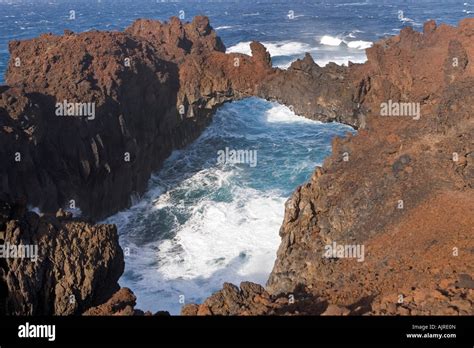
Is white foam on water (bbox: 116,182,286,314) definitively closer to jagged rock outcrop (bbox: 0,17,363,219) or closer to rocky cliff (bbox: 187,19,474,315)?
jagged rock outcrop (bbox: 0,17,363,219)

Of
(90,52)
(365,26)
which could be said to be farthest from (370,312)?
(365,26)

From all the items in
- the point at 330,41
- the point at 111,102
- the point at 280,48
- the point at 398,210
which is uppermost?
the point at 330,41

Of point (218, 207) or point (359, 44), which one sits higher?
point (359, 44)

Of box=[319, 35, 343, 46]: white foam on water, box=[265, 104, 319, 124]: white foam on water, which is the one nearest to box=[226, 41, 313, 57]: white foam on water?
box=[319, 35, 343, 46]: white foam on water

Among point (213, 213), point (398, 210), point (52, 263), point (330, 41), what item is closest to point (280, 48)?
point (330, 41)

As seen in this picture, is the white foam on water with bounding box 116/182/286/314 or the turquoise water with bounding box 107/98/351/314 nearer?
the white foam on water with bounding box 116/182/286/314

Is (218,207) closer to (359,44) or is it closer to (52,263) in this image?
(52,263)

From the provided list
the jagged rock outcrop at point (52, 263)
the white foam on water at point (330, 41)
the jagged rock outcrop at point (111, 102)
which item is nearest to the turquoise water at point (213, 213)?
the jagged rock outcrop at point (111, 102)

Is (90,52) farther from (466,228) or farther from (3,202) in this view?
(466,228)
